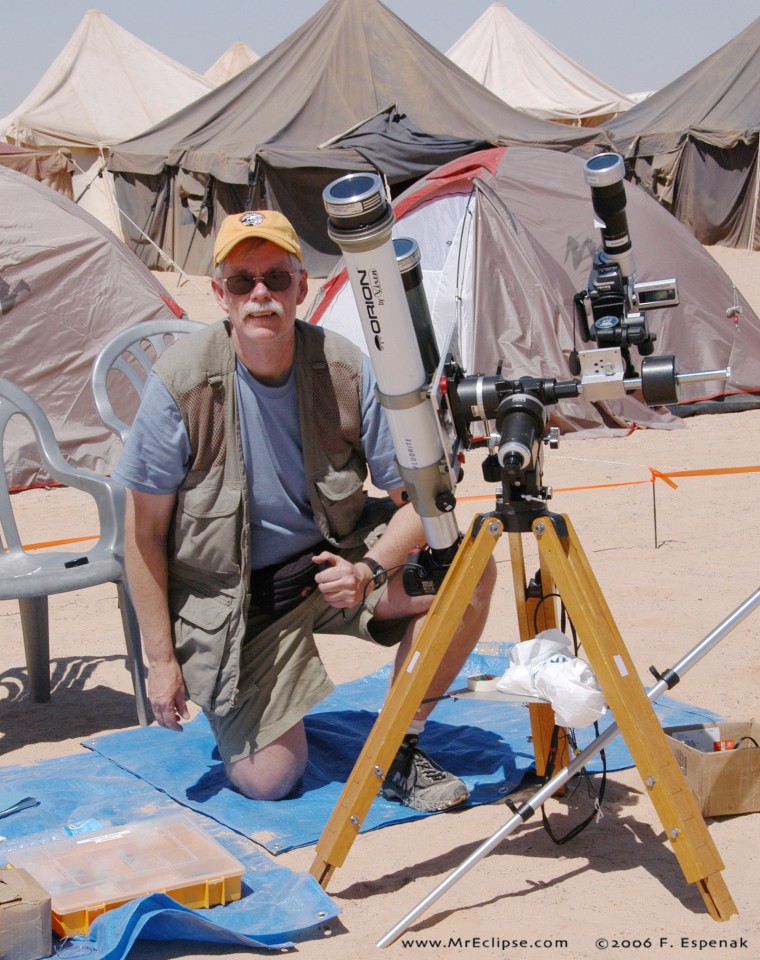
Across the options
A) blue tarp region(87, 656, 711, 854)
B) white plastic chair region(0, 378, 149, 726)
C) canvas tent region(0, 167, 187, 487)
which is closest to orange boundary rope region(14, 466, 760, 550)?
canvas tent region(0, 167, 187, 487)

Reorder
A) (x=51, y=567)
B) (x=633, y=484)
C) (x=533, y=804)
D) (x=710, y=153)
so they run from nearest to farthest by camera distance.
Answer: (x=533, y=804), (x=51, y=567), (x=633, y=484), (x=710, y=153)

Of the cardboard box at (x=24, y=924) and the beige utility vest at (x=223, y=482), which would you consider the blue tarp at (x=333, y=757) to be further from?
the cardboard box at (x=24, y=924)

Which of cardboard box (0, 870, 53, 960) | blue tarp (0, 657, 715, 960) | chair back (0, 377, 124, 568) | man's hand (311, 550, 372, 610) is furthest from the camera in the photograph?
chair back (0, 377, 124, 568)

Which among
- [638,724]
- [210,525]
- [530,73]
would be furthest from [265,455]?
[530,73]

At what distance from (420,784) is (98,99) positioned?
21.2 meters

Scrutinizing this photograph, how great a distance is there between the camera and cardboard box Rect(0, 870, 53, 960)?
243 cm

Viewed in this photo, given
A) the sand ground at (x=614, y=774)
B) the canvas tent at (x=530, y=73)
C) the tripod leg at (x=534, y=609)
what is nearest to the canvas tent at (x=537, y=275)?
the sand ground at (x=614, y=774)

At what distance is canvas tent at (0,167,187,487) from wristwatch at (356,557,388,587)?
4.45 m

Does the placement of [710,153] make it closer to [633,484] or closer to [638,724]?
[633,484]

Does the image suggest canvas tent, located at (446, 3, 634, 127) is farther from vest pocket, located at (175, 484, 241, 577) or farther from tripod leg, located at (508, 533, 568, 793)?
tripod leg, located at (508, 533, 568, 793)

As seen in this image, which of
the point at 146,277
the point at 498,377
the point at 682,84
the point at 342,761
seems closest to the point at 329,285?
the point at 146,277

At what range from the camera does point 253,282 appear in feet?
10.4

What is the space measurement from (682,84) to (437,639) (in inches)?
829

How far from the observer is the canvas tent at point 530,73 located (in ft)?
88.1
